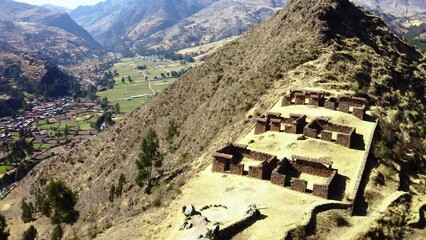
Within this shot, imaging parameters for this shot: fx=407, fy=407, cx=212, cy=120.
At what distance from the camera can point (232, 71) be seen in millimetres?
78812

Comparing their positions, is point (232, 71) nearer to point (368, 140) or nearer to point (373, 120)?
point (373, 120)

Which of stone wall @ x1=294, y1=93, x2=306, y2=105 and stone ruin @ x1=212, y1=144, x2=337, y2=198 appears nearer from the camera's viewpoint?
stone ruin @ x1=212, y1=144, x2=337, y2=198

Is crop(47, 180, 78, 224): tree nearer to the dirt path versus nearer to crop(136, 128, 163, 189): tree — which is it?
crop(136, 128, 163, 189): tree

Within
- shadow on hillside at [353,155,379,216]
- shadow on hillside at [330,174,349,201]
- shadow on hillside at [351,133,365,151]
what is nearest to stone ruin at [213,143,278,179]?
shadow on hillside at [330,174,349,201]

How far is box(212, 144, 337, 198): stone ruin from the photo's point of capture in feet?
97.1

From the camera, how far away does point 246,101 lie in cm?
5931

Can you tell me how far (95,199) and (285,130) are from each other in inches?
1706

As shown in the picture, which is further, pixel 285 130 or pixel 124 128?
pixel 124 128

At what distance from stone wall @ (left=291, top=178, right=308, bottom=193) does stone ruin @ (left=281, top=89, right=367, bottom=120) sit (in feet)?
57.9

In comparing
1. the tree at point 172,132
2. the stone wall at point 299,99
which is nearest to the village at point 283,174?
the stone wall at point 299,99

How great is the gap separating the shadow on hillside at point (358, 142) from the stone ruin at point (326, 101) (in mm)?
5473

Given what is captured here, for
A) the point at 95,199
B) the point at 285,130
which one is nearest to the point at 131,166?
the point at 95,199

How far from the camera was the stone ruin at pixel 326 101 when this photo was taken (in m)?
45.6

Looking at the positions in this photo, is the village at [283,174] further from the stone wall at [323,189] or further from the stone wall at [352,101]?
the stone wall at [352,101]
